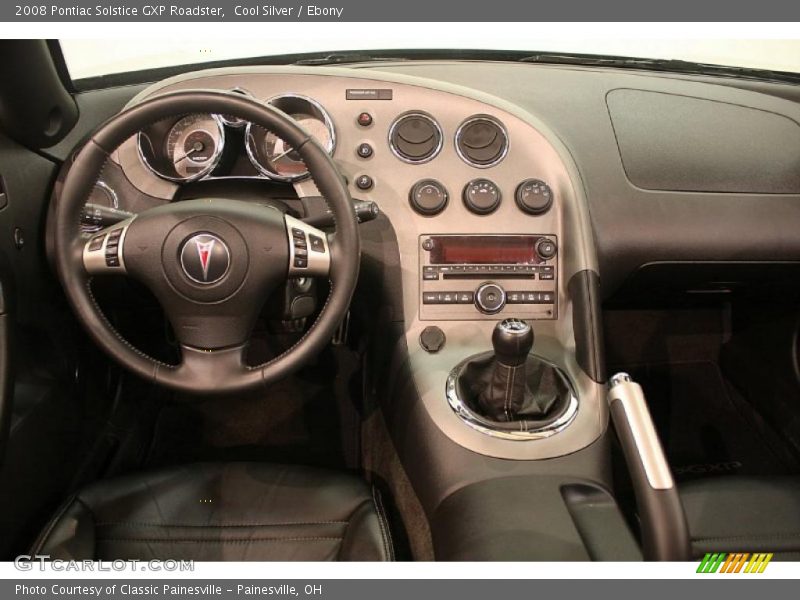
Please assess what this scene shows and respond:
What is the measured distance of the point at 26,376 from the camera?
1201 mm

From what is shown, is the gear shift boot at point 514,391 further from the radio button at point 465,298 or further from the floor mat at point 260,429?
the floor mat at point 260,429

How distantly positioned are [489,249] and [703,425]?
0.94 m

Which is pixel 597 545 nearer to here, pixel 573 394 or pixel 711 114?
pixel 573 394

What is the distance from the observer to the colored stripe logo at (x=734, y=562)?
88 centimetres

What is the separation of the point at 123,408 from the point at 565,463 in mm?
1148

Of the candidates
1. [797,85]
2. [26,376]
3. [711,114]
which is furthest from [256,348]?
[797,85]

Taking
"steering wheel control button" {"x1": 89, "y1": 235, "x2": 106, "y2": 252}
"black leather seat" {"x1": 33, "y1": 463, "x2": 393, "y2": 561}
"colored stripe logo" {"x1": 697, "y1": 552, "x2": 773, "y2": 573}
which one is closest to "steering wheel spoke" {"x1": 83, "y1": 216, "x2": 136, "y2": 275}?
"steering wheel control button" {"x1": 89, "y1": 235, "x2": 106, "y2": 252}

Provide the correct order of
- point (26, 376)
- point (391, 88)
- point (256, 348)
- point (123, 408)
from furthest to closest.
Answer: point (256, 348) → point (123, 408) → point (391, 88) → point (26, 376)

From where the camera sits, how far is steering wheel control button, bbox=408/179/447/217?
1313 millimetres

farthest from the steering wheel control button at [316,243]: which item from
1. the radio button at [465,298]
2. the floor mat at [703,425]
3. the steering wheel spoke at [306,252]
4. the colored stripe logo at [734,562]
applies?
the floor mat at [703,425]

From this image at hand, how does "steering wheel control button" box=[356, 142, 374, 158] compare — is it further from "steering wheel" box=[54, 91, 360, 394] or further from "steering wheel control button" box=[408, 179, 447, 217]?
"steering wheel" box=[54, 91, 360, 394]

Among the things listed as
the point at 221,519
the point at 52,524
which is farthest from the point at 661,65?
the point at 52,524

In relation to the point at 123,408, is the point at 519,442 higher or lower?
higher

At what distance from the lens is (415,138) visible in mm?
1332
